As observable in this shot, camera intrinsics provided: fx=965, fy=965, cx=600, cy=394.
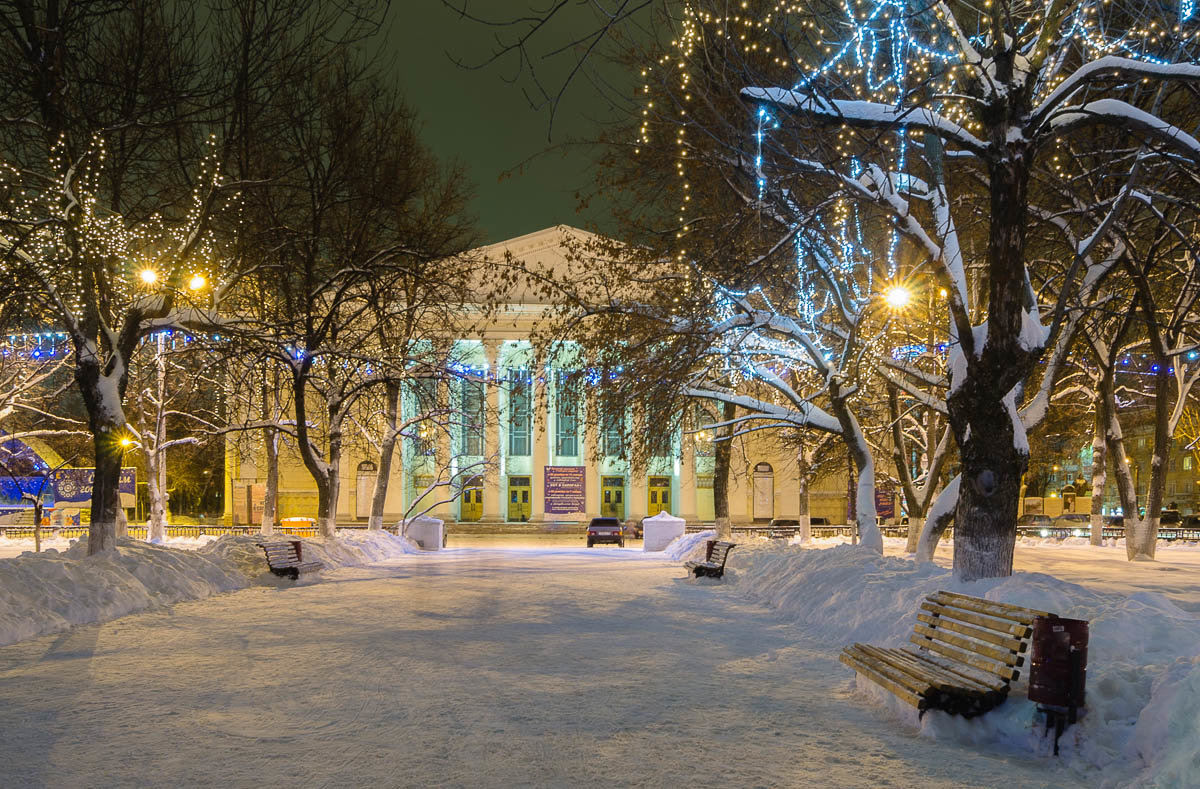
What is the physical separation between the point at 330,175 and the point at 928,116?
1650cm

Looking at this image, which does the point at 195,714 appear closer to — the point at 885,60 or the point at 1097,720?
the point at 1097,720

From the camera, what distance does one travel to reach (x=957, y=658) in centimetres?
750

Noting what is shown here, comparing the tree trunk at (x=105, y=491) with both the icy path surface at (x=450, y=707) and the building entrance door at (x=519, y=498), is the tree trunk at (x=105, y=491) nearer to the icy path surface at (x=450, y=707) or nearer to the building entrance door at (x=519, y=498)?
the icy path surface at (x=450, y=707)

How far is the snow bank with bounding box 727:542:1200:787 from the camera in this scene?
5.46 metres

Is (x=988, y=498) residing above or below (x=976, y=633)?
above

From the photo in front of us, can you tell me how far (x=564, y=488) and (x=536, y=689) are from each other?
49.3 metres

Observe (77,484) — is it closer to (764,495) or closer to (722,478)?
(722,478)

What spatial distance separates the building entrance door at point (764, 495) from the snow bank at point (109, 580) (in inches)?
1893

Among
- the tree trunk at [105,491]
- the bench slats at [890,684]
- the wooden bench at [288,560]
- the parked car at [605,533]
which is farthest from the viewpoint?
the parked car at [605,533]

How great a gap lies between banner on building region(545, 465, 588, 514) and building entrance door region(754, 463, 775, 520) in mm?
14141

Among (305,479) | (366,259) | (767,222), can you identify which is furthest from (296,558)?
(305,479)

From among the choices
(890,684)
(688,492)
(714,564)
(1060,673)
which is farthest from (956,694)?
(688,492)

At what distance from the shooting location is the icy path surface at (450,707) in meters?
5.80

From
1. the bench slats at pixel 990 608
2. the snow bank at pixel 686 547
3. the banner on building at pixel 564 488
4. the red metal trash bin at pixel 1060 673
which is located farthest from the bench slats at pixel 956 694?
the banner on building at pixel 564 488
